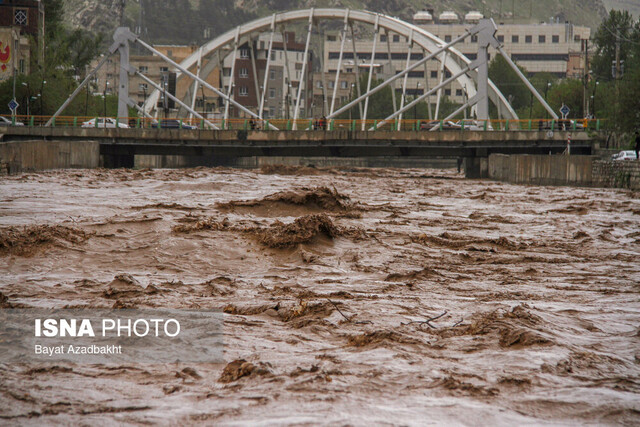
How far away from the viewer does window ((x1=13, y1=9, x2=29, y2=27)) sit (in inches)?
3839

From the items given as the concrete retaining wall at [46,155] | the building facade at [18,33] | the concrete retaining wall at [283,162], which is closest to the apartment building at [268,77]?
the concrete retaining wall at [283,162]

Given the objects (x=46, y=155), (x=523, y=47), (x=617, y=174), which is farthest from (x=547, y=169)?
(x=523, y=47)

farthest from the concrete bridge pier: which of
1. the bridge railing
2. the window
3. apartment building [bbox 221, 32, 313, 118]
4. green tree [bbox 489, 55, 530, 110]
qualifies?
green tree [bbox 489, 55, 530, 110]

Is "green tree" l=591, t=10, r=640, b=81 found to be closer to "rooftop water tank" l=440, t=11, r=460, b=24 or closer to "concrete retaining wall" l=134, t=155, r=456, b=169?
"concrete retaining wall" l=134, t=155, r=456, b=169

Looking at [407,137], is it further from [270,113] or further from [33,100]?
[270,113]

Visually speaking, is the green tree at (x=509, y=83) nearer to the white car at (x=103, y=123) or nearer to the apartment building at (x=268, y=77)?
the apartment building at (x=268, y=77)

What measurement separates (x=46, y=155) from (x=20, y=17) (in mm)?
49793

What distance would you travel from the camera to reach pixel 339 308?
1238 centimetres

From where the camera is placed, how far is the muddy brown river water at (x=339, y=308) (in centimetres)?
783

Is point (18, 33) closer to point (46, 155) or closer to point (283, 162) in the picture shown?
point (283, 162)

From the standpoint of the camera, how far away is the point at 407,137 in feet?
206

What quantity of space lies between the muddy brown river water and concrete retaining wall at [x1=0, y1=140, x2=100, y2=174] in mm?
22987

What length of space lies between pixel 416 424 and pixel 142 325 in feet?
14.9

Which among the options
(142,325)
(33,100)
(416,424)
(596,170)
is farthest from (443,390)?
(33,100)
